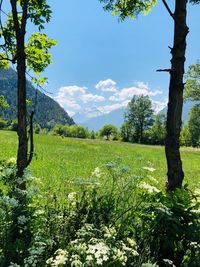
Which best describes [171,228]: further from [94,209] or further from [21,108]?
[21,108]

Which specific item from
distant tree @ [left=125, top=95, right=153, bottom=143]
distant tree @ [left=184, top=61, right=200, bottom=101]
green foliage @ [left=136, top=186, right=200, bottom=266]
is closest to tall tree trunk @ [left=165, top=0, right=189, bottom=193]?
green foliage @ [left=136, top=186, right=200, bottom=266]

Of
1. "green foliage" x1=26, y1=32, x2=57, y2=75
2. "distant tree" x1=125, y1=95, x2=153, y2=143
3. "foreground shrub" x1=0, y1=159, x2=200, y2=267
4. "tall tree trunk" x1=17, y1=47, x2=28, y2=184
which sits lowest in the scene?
"foreground shrub" x1=0, y1=159, x2=200, y2=267

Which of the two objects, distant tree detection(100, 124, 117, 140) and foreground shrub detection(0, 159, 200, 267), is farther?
distant tree detection(100, 124, 117, 140)

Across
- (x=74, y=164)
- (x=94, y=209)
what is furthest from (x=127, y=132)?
(x=94, y=209)

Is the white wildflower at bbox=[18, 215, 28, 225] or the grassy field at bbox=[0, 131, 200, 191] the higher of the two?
the white wildflower at bbox=[18, 215, 28, 225]

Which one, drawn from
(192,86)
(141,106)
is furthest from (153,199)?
(141,106)

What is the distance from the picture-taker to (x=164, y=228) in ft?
17.4

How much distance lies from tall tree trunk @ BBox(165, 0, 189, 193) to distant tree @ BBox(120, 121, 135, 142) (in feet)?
379

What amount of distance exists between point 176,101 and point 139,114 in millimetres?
119050

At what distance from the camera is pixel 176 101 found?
25.6 ft

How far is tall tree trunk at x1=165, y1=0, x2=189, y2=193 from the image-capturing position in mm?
7777

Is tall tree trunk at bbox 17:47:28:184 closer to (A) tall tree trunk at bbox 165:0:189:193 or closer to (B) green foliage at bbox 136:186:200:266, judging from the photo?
(B) green foliage at bbox 136:186:200:266

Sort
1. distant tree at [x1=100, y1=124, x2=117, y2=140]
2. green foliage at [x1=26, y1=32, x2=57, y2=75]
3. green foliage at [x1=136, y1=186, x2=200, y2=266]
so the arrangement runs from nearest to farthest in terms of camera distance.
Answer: green foliage at [x1=136, y1=186, x2=200, y2=266], green foliage at [x1=26, y1=32, x2=57, y2=75], distant tree at [x1=100, y1=124, x2=117, y2=140]

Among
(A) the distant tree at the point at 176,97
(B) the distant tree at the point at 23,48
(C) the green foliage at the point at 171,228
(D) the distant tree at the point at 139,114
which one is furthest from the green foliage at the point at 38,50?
(D) the distant tree at the point at 139,114
